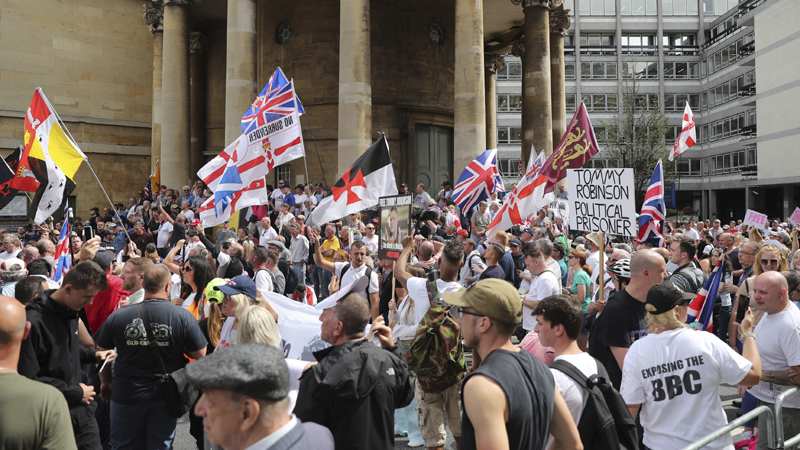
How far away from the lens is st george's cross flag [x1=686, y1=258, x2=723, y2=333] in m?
7.13

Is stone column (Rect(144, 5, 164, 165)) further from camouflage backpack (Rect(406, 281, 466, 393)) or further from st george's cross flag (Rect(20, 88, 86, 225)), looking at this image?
camouflage backpack (Rect(406, 281, 466, 393))

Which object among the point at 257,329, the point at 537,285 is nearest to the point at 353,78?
the point at 537,285

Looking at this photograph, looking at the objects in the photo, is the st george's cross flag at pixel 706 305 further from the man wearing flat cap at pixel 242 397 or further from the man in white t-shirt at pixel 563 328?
the man wearing flat cap at pixel 242 397

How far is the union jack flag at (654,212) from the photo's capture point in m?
11.6

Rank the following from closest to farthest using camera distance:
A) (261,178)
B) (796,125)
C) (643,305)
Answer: (643,305)
(261,178)
(796,125)

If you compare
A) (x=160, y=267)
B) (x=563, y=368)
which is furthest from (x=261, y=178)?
(x=563, y=368)

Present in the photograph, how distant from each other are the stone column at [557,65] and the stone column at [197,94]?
698 inches

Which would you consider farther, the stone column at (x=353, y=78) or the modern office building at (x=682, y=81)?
the modern office building at (x=682, y=81)

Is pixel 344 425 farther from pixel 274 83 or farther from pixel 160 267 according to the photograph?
pixel 274 83

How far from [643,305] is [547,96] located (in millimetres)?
23414

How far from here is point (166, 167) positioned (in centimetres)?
2595

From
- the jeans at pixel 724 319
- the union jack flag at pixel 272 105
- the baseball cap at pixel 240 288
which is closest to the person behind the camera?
the baseball cap at pixel 240 288

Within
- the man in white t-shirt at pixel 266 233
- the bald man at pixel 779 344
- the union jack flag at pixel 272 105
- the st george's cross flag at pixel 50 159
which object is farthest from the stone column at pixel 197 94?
the bald man at pixel 779 344

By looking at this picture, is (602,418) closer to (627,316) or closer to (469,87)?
(627,316)
